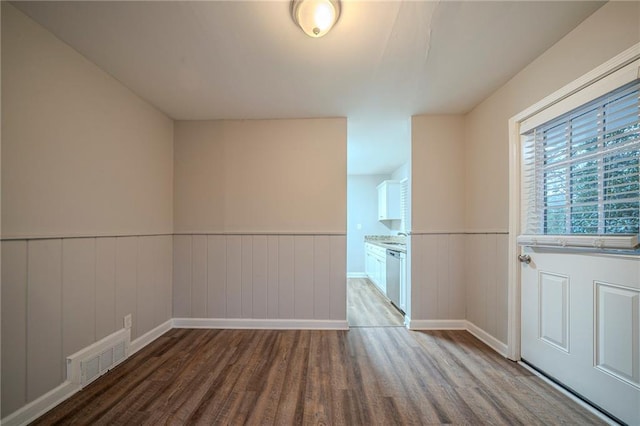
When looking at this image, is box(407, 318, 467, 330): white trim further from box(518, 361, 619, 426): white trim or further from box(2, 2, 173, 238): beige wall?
box(2, 2, 173, 238): beige wall

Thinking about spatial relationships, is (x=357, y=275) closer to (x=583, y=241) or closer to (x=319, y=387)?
(x=319, y=387)

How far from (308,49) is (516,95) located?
1.77m

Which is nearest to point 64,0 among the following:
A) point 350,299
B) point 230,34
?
point 230,34

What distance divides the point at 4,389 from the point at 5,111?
1.53 m

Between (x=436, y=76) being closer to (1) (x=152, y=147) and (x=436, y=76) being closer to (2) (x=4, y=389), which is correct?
(1) (x=152, y=147)

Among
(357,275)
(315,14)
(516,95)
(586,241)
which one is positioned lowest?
(357,275)

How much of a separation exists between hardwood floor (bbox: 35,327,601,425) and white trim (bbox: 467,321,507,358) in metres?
0.07

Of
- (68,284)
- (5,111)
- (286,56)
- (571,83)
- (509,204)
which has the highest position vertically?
(286,56)

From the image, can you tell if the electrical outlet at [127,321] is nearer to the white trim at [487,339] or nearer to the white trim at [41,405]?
the white trim at [41,405]

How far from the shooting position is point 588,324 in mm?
1630

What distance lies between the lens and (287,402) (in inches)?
67.1

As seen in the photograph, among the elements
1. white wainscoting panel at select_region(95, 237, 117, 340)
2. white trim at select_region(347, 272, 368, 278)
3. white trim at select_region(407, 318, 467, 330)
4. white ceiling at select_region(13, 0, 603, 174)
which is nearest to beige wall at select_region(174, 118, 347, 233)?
white ceiling at select_region(13, 0, 603, 174)

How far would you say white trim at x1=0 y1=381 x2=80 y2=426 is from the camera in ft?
4.82

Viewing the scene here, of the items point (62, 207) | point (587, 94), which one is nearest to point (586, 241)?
point (587, 94)
